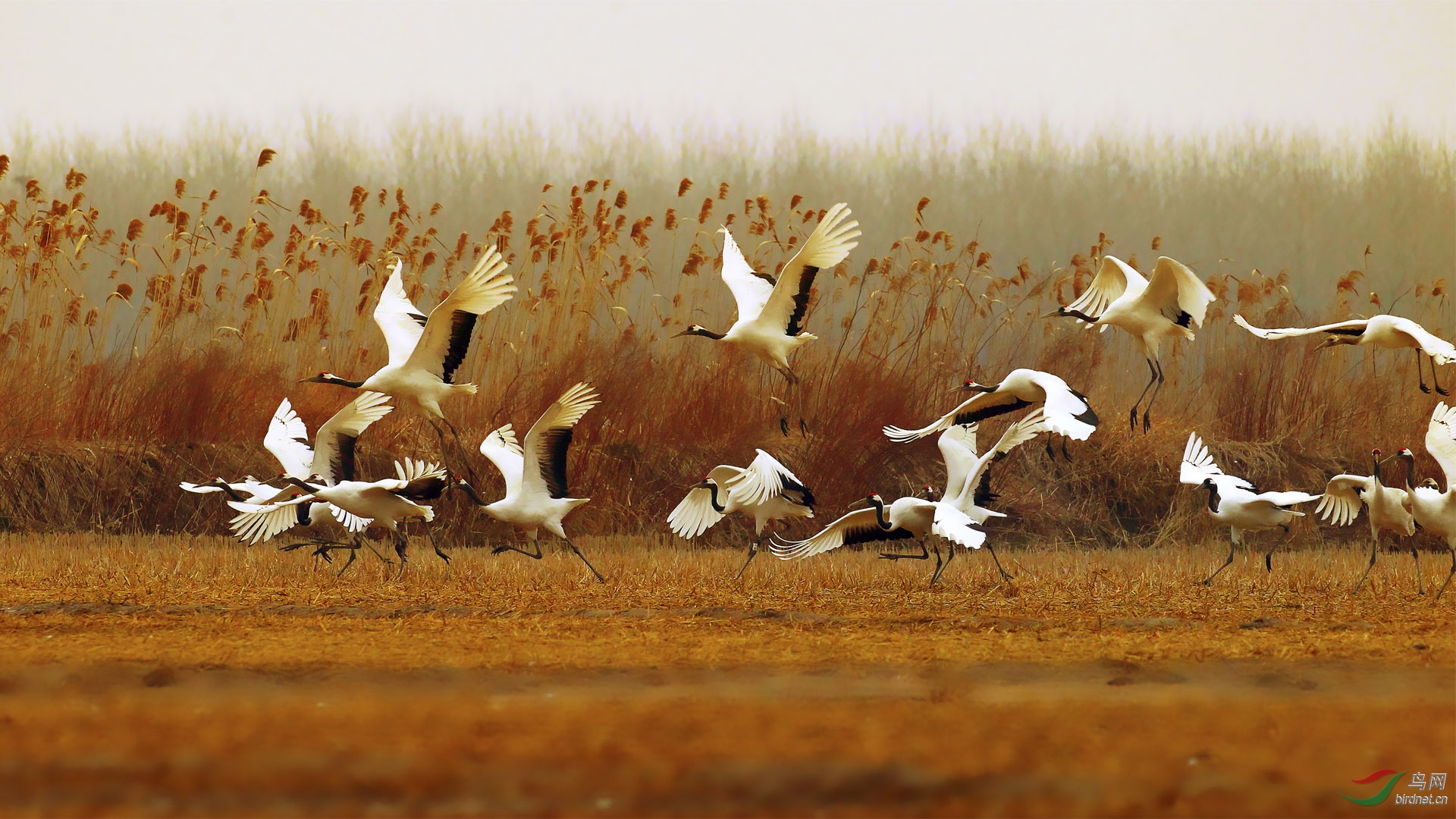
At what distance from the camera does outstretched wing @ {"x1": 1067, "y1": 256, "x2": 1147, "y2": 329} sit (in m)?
9.75

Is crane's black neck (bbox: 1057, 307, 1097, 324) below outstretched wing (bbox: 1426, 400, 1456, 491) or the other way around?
the other way around

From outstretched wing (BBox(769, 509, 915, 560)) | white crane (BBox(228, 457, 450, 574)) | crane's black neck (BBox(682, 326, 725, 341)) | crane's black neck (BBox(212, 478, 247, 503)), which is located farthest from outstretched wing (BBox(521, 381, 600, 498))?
crane's black neck (BBox(212, 478, 247, 503))

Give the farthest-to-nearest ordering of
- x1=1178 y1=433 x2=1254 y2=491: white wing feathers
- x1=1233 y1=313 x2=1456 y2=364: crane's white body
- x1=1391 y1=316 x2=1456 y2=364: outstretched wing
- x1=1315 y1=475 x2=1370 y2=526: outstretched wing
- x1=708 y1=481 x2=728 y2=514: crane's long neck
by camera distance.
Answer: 1. x1=708 y1=481 x2=728 y2=514: crane's long neck
2. x1=1178 y1=433 x2=1254 y2=491: white wing feathers
3. x1=1315 y1=475 x2=1370 y2=526: outstretched wing
4. x1=1233 y1=313 x2=1456 y2=364: crane's white body
5. x1=1391 y1=316 x2=1456 y2=364: outstretched wing

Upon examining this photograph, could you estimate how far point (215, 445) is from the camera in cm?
1173

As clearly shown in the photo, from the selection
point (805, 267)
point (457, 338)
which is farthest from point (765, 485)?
point (457, 338)

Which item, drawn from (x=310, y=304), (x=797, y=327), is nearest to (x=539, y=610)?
(x=797, y=327)

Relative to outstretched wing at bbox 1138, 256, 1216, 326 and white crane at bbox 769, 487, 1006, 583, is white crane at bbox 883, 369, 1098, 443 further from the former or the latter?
outstretched wing at bbox 1138, 256, 1216, 326

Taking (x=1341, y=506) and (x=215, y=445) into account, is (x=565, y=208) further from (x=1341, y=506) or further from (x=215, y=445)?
(x=1341, y=506)

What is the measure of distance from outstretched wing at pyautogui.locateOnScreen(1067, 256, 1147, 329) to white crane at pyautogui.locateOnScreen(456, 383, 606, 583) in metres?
3.31

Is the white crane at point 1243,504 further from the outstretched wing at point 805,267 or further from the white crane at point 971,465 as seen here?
the outstretched wing at point 805,267

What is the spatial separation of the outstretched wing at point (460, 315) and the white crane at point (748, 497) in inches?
65.5

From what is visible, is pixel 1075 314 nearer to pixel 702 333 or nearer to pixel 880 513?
pixel 880 513

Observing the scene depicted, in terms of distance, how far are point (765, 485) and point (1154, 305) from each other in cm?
257

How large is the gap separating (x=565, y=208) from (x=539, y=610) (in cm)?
926
